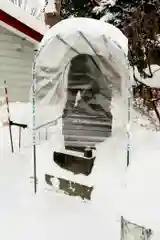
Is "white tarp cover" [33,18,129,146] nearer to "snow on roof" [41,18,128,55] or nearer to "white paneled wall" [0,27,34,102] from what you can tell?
"snow on roof" [41,18,128,55]

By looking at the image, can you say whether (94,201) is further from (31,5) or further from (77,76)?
(31,5)

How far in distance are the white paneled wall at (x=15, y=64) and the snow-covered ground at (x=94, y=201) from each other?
456 cm

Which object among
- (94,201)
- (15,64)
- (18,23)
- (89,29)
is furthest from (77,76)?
(15,64)

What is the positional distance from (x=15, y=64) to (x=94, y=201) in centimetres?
673

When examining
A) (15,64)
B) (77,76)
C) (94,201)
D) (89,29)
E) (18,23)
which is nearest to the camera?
(94,201)

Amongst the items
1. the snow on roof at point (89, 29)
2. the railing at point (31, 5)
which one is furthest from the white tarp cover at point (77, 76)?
the railing at point (31, 5)

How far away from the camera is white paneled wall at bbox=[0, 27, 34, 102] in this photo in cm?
1077

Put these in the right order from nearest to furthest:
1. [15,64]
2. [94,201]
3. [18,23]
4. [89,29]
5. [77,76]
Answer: [94,201]
[89,29]
[77,76]
[18,23]
[15,64]

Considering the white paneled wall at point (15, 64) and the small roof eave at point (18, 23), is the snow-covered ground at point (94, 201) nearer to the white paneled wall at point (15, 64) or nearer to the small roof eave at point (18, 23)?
the white paneled wall at point (15, 64)

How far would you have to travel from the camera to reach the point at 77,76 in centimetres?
683

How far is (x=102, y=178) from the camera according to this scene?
5.84m

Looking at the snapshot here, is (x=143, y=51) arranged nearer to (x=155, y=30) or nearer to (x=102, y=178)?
(x=155, y=30)

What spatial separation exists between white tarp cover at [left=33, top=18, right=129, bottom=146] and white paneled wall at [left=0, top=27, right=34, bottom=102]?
4.23 m

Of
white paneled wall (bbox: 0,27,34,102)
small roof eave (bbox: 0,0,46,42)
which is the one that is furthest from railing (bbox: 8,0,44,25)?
small roof eave (bbox: 0,0,46,42)
